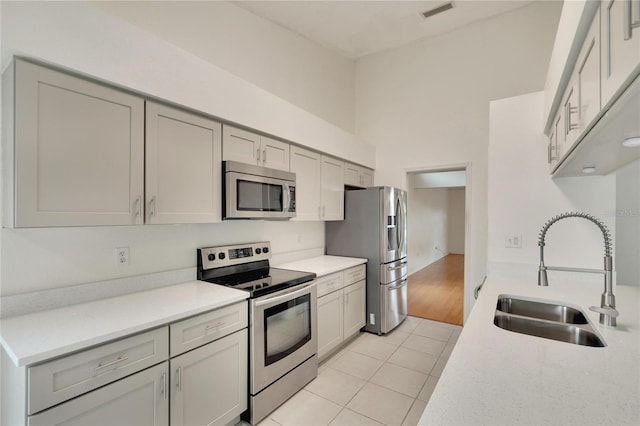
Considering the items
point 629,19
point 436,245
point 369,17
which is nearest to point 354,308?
point 629,19

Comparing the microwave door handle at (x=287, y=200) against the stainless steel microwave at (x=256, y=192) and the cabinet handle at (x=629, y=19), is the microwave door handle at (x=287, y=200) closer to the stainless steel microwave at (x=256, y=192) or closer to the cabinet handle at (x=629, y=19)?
the stainless steel microwave at (x=256, y=192)

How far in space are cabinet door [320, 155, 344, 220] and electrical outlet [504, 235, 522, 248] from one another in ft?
5.57

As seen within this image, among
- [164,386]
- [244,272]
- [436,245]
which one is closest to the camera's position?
[164,386]

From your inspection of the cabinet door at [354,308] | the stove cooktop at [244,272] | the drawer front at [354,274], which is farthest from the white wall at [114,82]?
the cabinet door at [354,308]

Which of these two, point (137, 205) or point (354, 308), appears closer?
point (137, 205)

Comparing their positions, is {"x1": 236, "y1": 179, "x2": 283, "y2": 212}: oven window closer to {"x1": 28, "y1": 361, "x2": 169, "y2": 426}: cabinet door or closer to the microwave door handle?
the microwave door handle

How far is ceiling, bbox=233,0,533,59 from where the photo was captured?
10.3ft

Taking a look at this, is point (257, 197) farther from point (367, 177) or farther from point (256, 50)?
point (367, 177)

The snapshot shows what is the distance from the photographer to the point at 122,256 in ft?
6.21

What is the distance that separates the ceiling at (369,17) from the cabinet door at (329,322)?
9.89ft

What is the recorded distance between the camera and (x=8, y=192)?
1.32 m

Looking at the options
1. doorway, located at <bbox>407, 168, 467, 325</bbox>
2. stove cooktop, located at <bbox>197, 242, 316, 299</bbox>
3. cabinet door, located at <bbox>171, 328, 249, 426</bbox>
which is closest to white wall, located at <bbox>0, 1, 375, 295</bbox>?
stove cooktop, located at <bbox>197, 242, 316, 299</bbox>

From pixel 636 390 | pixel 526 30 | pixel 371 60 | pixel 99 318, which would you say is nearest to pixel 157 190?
pixel 99 318

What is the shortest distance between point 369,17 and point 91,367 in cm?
393
